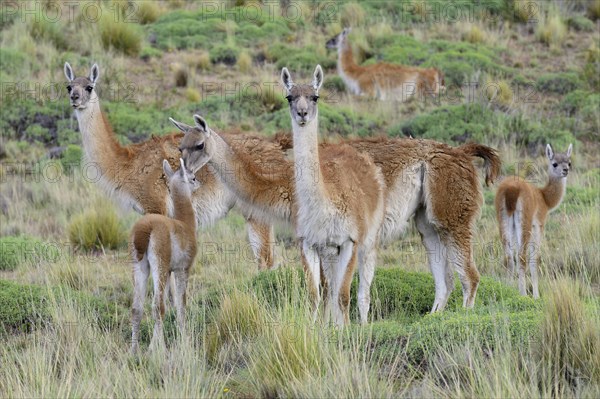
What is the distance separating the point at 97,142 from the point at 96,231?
2224 mm

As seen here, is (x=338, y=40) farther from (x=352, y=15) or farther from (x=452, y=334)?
(x=452, y=334)

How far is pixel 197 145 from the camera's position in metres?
7.42

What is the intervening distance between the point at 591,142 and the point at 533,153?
51.3 inches

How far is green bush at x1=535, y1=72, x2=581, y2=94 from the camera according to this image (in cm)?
1716

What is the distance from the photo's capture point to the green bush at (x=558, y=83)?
1716 cm

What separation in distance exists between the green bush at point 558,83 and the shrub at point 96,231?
951 cm

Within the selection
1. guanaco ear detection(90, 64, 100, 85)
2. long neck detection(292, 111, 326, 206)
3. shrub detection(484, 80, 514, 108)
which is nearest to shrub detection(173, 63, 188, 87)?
shrub detection(484, 80, 514, 108)

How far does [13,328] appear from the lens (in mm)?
8109

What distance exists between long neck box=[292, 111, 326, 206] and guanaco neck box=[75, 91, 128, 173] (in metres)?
2.95

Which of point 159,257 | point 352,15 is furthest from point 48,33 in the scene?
point 159,257

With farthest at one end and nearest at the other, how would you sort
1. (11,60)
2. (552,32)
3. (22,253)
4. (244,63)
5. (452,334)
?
→ (552,32), (244,63), (11,60), (22,253), (452,334)

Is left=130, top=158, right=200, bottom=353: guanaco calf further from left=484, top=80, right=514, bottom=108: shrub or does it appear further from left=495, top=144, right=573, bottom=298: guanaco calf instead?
left=484, top=80, right=514, bottom=108: shrub

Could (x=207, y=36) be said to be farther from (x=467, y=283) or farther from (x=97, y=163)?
(x=467, y=283)

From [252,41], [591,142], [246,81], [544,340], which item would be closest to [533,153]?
[591,142]
